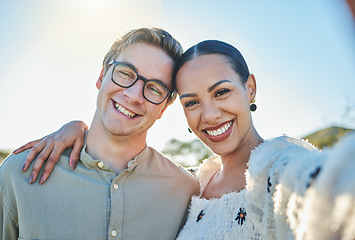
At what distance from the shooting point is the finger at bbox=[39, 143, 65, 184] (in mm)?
1997

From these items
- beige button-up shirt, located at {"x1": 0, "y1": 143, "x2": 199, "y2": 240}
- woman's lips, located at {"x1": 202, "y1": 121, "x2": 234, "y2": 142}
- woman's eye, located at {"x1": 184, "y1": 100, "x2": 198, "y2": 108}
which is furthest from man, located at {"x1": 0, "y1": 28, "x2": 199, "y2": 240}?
woman's lips, located at {"x1": 202, "y1": 121, "x2": 234, "y2": 142}

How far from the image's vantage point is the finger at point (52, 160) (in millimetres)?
1997

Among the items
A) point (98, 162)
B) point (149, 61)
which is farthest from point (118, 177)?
point (149, 61)

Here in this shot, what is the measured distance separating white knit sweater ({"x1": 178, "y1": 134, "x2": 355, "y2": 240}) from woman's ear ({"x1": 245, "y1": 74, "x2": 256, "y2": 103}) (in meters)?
0.72

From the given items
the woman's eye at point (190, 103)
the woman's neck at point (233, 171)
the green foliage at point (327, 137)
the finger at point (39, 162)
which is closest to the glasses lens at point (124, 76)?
the woman's eye at point (190, 103)

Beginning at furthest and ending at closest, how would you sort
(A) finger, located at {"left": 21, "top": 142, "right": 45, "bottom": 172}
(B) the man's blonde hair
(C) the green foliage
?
(C) the green foliage → (B) the man's blonde hair → (A) finger, located at {"left": 21, "top": 142, "right": 45, "bottom": 172}

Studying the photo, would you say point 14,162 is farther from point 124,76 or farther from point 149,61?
point 149,61

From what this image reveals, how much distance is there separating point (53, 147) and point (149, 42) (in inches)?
46.6

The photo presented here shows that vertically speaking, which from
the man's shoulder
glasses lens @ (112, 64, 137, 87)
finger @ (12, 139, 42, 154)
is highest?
Answer: glasses lens @ (112, 64, 137, 87)

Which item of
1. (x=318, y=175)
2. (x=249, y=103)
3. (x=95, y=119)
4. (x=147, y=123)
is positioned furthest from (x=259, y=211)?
(x=95, y=119)

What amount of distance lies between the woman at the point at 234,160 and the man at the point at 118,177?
0.15 metres

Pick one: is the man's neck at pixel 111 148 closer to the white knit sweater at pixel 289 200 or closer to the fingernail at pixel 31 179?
the fingernail at pixel 31 179

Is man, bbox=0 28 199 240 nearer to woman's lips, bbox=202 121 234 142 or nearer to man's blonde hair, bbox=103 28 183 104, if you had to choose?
man's blonde hair, bbox=103 28 183 104

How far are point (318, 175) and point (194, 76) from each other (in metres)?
1.50
